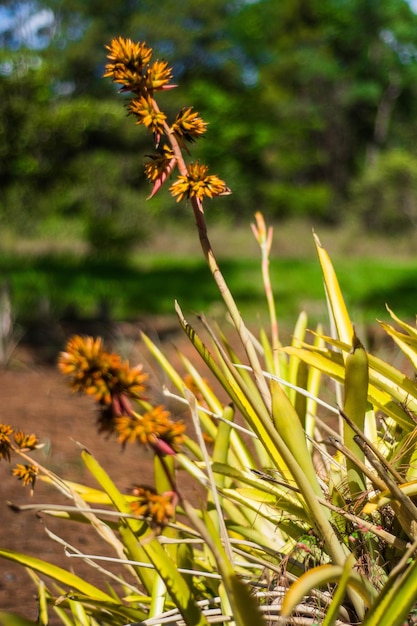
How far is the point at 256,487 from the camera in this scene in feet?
5.05

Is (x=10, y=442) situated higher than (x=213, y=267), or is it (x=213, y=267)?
(x=213, y=267)

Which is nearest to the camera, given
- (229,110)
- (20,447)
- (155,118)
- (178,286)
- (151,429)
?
(151,429)

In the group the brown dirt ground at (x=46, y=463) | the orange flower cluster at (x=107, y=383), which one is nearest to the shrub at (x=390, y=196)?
the brown dirt ground at (x=46, y=463)

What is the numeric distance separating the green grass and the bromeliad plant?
5.67 m

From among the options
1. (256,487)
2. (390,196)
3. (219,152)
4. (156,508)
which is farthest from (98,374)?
(219,152)

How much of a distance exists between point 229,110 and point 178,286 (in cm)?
2301

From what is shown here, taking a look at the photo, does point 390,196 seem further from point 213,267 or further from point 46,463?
point 213,267

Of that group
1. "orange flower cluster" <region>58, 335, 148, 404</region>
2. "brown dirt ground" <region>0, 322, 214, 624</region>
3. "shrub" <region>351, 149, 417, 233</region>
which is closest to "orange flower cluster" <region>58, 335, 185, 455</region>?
"orange flower cluster" <region>58, 335, 148, 404</region>

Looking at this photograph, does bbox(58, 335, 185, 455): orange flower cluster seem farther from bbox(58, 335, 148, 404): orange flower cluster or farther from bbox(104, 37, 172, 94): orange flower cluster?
bbox(104, 37, 172, 94): orange flower cluster

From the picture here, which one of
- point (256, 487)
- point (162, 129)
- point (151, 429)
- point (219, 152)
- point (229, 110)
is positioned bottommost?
point (219, 152)

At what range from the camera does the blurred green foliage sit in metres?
22.6

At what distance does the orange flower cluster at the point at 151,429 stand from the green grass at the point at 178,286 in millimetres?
6170

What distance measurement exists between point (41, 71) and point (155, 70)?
21961mm

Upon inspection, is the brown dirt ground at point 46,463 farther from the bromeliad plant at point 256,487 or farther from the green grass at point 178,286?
the green grass at point 178,286
